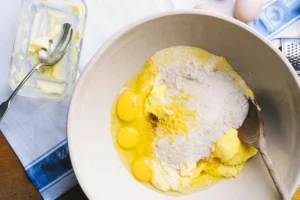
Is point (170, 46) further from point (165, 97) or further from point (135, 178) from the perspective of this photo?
point (135, 178)

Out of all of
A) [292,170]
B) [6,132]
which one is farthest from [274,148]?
[6,132]

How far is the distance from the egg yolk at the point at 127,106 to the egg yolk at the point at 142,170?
0.10 m

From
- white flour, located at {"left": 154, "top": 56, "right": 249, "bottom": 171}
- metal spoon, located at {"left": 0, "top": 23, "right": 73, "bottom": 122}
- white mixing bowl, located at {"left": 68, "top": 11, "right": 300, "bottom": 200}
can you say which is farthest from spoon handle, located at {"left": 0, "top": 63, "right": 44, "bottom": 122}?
white flour, located at {"left": 154, "top": 56, "right": 249, "bottom": 171}

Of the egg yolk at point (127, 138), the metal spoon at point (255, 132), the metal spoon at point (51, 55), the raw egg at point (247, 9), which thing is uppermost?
the raw egg at point (247, 9)

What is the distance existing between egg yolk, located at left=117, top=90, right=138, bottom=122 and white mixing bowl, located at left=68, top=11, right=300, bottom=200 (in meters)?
0.02

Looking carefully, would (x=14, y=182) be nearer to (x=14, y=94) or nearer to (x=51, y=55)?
(x=14, y=94)

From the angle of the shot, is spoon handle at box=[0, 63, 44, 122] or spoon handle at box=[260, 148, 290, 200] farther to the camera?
spoon handle at box=[0, 63, 44, 122]

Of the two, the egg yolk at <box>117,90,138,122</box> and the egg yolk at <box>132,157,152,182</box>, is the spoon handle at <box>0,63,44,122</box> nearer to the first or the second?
the egg yolk at <box>117,90,138,122</box>

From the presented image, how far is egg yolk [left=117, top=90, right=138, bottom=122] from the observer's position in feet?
3.15

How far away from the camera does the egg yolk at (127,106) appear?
3.15ft

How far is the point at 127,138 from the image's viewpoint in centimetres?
97

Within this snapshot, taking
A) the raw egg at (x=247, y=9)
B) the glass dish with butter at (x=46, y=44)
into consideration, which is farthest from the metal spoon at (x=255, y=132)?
the glass dish with butter at (x=46, y=44)

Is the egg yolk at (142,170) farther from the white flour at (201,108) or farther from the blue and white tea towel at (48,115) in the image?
the blue and white tea towel at (48,115)

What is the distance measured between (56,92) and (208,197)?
43 cm
